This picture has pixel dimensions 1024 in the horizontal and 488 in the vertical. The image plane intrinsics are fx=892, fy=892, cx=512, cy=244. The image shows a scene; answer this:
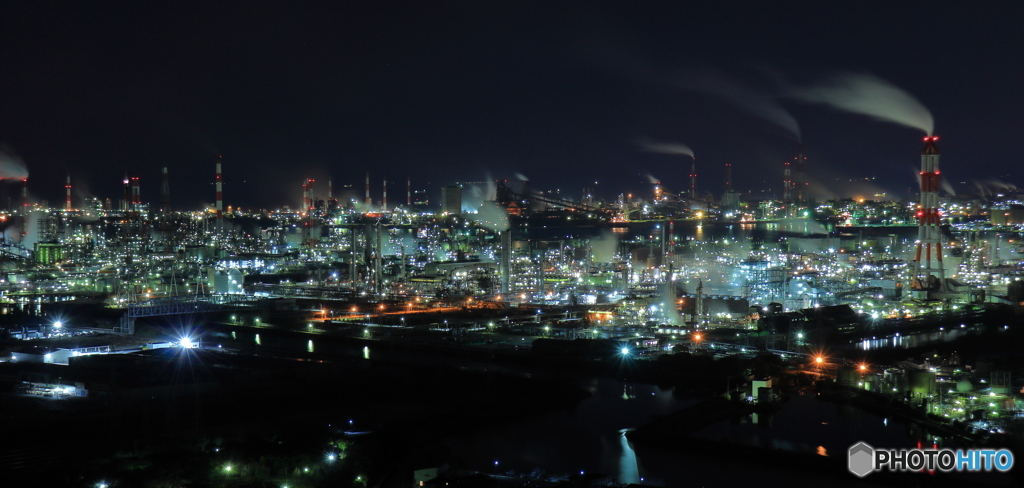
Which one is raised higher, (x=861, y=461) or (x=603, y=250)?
(x=603, y=250)

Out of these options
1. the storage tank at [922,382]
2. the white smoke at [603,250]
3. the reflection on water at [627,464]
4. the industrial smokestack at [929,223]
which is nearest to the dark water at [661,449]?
the reflection on water at [627,464]

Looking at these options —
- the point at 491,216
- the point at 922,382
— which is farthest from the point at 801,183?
the point at 922,382

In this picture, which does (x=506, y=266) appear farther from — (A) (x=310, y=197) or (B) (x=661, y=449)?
(A) (x=310, y=197)

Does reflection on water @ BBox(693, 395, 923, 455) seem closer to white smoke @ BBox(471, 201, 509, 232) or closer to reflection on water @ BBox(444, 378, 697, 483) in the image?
reflection on water @ BBox(444, 378, 697, 483)

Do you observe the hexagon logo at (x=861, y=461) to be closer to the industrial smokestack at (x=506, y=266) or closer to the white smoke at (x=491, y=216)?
the industrial smokestack at (x=506, y=266)

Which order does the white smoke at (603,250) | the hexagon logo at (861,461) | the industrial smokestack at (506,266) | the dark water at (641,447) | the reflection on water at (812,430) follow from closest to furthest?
the hexagon logo at (861,461) < the dark water at (641,447) < the reflection on water at (812,430) < the industrial smokestack at (506,266) < the white smoke at (603,250)

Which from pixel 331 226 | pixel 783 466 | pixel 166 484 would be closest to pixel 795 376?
pixel 783 466

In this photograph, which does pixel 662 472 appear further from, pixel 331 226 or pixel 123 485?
pixel 331 226

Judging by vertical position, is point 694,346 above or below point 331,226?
below

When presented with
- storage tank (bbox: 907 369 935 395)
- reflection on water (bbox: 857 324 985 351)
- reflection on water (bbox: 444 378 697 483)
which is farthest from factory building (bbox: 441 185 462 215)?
storage tank (bbox: 907 369 935 395)
